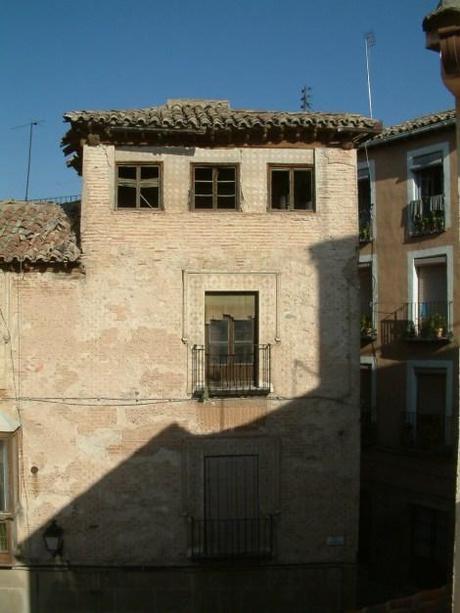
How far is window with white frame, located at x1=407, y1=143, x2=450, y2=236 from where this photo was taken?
19.7m

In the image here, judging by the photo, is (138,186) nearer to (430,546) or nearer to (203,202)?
(203,202)

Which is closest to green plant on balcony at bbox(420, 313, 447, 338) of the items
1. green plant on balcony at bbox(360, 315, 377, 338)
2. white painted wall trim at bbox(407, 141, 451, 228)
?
green plant on balcony at bbox(360, 315, 377, 338)

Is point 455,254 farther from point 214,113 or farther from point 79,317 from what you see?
point 79,317

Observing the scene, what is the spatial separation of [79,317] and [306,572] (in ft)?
21.9

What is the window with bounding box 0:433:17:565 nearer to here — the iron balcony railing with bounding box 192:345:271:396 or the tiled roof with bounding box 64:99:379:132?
the iron balcony railing with bounding box 192:345:271:396

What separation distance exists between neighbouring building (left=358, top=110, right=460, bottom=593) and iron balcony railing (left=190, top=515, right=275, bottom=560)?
6.41m

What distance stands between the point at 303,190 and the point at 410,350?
23.9 feet

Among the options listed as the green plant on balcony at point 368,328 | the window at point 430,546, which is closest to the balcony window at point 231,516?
the window at point 430,546

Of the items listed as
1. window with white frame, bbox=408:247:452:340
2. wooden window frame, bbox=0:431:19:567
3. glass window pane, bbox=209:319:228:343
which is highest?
window with white frame, bbox=408:247:452:340

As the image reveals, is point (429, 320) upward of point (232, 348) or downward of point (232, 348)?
upward

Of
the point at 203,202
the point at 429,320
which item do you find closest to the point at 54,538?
the point at 203,202

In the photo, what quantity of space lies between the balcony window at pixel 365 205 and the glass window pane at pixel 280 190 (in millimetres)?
7219

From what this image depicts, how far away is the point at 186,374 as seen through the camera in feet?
48.1

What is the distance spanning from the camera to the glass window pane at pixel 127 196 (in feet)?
48.9
